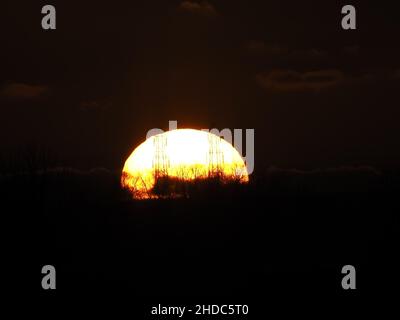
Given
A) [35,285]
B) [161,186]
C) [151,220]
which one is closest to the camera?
[35,285]

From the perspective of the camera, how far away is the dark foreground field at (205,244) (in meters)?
6.14

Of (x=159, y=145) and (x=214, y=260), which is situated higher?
(x=159, y=145)

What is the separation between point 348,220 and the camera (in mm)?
7836

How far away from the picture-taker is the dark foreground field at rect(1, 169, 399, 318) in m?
6.14

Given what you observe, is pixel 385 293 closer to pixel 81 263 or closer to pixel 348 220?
pixel 348 220

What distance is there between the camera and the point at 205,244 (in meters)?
7.11
